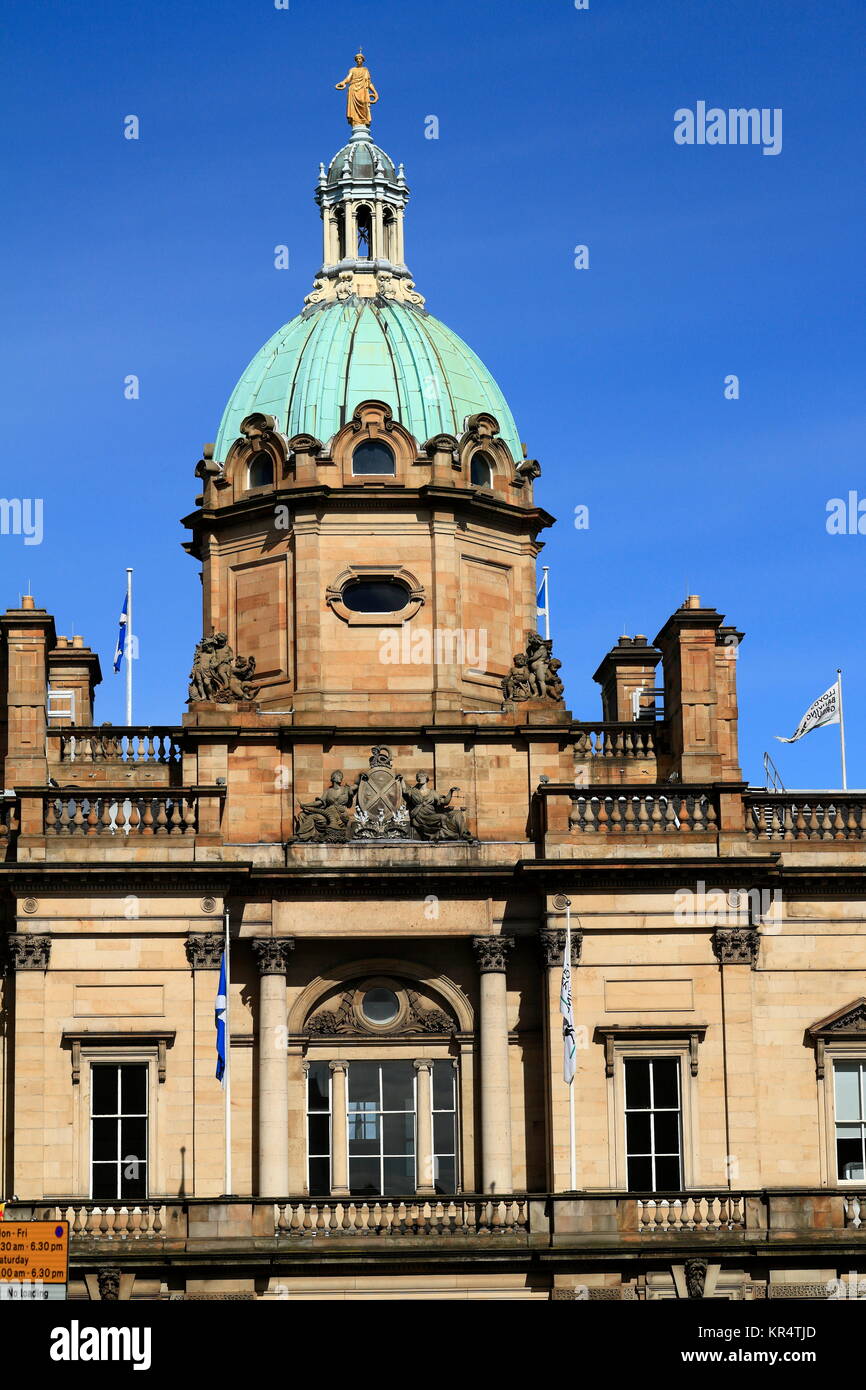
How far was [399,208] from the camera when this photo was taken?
62.4 meters

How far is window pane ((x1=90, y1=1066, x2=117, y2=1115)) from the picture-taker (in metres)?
52.6

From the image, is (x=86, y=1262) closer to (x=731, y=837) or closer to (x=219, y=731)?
(x=219, y=731)

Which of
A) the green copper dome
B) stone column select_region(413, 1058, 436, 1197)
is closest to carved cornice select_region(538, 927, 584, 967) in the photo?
stone column select_region(413, 1058, 436, 1197)

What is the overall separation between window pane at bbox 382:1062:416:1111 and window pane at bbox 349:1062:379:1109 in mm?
158

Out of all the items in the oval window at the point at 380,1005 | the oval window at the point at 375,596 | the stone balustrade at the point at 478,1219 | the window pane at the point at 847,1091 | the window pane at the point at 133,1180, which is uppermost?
the oval window at the point at 375,596

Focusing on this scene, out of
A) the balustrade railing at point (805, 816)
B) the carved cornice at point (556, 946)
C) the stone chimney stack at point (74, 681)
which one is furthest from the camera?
the stone chimney stack at point (74, 681)

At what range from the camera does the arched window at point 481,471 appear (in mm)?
59125

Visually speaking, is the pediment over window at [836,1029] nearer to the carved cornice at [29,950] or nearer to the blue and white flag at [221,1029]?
the blue and white flag at [221,1029]

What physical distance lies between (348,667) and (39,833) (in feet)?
24.7

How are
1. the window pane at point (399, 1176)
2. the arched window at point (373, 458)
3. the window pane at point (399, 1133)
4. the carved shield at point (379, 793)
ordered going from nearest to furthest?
the window pane at point (399, 1176)
the window pane at point (399, 1133)
the carved shield at point (379, 793)
the arched window at point (373, 458)

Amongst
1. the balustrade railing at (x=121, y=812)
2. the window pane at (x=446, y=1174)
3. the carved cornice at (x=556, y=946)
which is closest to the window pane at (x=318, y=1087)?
the window pane at (x=446, y=1174)

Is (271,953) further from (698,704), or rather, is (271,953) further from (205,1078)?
(698,704)

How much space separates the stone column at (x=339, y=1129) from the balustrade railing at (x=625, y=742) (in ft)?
27.0
